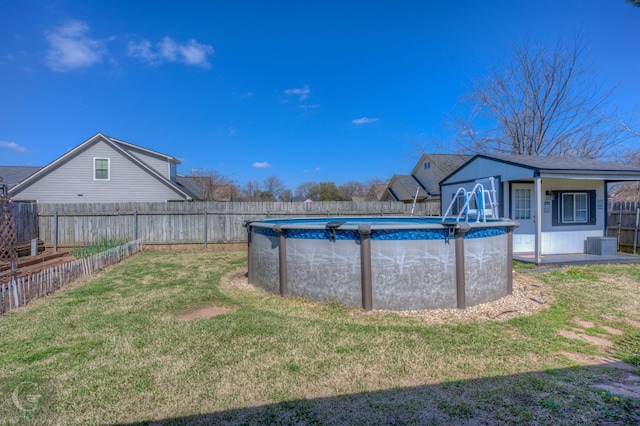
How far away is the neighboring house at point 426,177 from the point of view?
2409 centimetres

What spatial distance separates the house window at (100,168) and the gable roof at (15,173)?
25.3 feet

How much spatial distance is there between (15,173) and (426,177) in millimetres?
29003

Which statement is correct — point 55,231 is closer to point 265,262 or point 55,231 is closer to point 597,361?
point 265,262

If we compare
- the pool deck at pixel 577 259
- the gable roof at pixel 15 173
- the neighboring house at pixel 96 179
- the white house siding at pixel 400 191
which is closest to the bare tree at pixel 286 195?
A: the white house siding at pixel 400 191

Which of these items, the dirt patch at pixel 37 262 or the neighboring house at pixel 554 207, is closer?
the dirt patch at pixel 37 262

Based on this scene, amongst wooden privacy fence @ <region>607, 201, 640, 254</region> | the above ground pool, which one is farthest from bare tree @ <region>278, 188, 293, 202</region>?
the above ground pool

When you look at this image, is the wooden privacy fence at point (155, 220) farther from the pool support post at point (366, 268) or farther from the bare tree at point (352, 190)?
the bare tree at point (352, 190)

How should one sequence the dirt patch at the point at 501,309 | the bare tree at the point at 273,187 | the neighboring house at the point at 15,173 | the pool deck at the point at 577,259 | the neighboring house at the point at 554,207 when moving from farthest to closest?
the bare tree at the point at 273,187, the neighboring house at the point at 15,173, the neighboring house at the point at 554,207, the pool deck at the point at 577,259, the dirt patch at the point at 501,309

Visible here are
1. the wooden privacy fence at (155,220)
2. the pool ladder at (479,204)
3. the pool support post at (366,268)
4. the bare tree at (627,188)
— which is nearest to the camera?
the pool support post at (366,268)

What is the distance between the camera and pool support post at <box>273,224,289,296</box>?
5.48 metres

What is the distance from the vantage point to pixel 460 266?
4.89 meters

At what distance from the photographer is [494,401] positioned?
263cm

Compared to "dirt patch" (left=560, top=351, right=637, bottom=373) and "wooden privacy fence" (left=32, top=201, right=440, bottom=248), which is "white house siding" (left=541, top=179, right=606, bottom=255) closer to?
"wooden privacy fence" (left=32, top=201, right=440, bottom=248)
